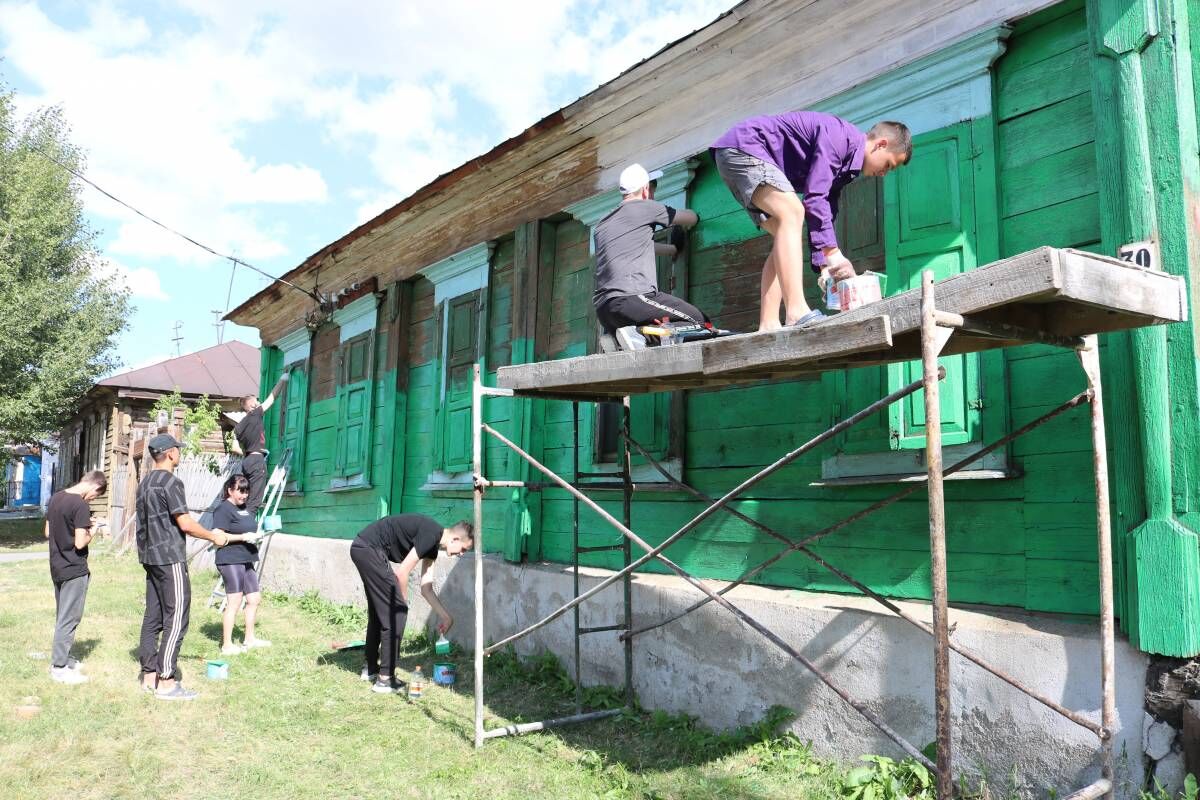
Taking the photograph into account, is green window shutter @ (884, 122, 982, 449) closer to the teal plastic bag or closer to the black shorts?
the teal plastic bag

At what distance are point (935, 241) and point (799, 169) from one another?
0.89 m

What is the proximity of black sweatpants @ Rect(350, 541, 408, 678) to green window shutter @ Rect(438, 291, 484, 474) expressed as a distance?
178cm

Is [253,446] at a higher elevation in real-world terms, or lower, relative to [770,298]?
lower

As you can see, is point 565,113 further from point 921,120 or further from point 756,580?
point 756,580

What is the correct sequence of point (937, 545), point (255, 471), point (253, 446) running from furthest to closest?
point (253, 446) < point (255, 471) < point (937, 545)

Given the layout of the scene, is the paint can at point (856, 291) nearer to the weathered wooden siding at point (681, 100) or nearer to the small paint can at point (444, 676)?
the weathered wooden siding at point (681, 100)

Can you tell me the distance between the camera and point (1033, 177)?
4.11 m

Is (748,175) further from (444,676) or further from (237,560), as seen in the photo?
(237,560)

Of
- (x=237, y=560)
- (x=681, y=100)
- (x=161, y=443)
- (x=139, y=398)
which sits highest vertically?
(x=681, y=100)

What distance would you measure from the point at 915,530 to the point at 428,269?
20.4 ft

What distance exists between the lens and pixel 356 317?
1087 cm

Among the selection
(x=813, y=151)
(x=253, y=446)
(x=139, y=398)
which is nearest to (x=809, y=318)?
(x=813, y=151)

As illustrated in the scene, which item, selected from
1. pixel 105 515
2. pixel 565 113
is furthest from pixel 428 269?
pixel 105 515

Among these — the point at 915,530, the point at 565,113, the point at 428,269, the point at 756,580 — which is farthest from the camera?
the point at 428,269
